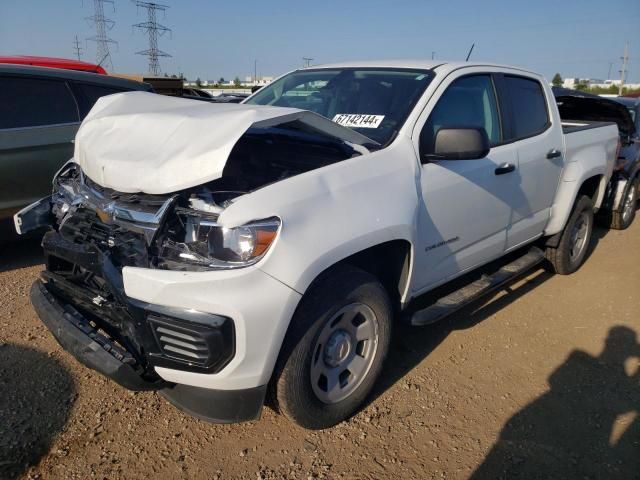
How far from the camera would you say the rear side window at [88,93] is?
5195 millimetres

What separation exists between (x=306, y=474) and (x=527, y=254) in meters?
2.91

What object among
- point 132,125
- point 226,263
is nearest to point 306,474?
point 226,263

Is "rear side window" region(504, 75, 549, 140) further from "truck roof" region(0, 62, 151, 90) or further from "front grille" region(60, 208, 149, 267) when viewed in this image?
"truck roof" region(0, 62, 151, 90)

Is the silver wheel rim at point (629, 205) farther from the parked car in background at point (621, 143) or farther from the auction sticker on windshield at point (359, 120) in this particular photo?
the auction sticker on windshield at point (359, 120)

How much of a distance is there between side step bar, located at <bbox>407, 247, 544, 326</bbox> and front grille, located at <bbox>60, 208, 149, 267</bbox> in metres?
1.63

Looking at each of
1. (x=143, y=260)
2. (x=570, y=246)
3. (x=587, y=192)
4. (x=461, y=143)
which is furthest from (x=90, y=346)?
(x=587, y=192)

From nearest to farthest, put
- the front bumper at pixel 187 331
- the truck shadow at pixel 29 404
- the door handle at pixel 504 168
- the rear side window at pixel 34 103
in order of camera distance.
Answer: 1. the front bumper at pixel 187 331
2. the truck shadow at pixel 29 404
3. the door handle at pixel 504 168
4. the rear side window at pixel 34 103

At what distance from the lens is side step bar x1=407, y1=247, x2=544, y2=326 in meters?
3.11

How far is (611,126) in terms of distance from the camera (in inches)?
208

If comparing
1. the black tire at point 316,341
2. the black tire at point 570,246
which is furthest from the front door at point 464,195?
the black tire at point 570,246

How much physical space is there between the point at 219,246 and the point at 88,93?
4.02m

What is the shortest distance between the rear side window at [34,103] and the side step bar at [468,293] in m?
3.97

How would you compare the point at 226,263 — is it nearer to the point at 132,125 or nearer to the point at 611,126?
the point at 132,125

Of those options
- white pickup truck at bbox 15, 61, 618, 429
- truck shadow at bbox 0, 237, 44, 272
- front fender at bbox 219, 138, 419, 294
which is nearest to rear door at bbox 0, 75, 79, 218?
truck shadow at bbox 0, 237, 44, 272
